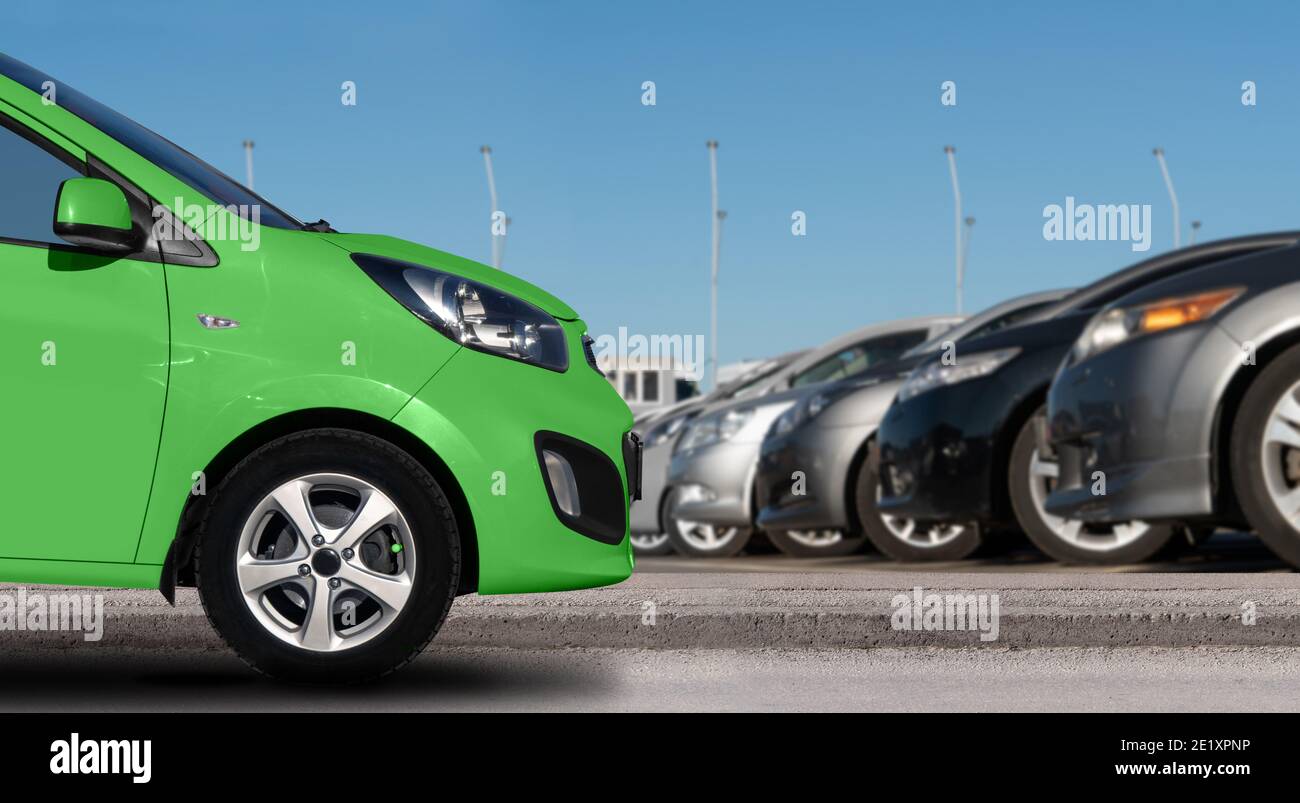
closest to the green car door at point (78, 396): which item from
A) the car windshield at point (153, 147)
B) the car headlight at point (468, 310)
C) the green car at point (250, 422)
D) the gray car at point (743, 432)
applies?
the green car at point (250, 422)

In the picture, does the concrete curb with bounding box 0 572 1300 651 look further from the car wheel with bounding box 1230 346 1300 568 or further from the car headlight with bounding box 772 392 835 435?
the car headlight with bounding box 772 392 835 435

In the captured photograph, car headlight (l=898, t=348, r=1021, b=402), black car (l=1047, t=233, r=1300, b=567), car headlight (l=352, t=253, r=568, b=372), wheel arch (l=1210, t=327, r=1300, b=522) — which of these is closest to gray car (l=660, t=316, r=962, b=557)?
car headlight (l=898, t=348, r=1021, b=402)

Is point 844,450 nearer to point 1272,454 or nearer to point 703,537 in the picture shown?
point 703,537

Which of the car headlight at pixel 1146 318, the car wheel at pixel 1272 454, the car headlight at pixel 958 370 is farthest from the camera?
the car headlight at pixel 958 370

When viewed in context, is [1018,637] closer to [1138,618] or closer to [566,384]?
[1138,618]

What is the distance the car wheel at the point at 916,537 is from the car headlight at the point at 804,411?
602 millimetres

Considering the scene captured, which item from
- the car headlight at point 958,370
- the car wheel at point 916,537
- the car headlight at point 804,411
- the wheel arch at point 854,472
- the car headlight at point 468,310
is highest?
the car headlight at point 468,310

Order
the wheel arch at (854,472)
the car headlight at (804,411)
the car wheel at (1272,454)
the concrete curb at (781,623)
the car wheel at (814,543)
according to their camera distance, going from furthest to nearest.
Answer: the car wheel at (814,543)
the car headlight at (804,411)
the wheel arch at (854,472)
the car wheel at (1272,454)
the concrete curb at (781,623)

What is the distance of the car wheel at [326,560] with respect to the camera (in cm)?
421

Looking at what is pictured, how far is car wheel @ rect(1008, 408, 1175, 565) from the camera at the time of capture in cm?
777

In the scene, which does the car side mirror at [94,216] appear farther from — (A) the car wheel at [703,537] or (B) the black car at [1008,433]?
(A) the car wheel at [703,537]

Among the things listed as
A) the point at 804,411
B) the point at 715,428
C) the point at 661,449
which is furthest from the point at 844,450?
the point at 661,449

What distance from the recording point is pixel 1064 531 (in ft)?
25.6
